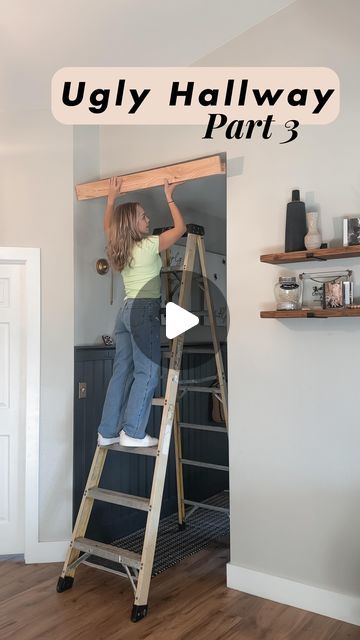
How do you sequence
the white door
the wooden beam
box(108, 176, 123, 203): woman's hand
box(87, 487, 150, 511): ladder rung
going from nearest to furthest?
box(87, 487, 150, 511): ladder rung < the wooden beam < box(108, 176, 123, 203): woman's hand < the white door

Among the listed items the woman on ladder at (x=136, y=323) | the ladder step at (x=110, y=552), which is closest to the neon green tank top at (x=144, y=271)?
the woman on ladder at (x=136, y=323)

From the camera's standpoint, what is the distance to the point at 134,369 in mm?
2926

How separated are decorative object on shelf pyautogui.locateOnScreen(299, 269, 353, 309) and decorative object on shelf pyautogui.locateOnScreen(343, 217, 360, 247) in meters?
0.15

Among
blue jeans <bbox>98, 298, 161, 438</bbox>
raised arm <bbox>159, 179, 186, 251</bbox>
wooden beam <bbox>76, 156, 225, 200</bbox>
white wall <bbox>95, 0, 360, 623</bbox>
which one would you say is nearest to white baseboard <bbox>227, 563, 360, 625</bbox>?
white wall <bbox>95, 0, 360, 623</bbox>

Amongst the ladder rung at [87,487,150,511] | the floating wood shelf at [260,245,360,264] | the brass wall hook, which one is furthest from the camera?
the brass wall hook

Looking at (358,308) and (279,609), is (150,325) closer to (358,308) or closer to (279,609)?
(358,308)

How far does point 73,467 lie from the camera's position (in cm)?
329

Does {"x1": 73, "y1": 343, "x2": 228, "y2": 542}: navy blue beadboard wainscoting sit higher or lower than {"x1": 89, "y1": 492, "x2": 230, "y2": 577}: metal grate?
higher

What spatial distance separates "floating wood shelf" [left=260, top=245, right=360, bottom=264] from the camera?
2379mm

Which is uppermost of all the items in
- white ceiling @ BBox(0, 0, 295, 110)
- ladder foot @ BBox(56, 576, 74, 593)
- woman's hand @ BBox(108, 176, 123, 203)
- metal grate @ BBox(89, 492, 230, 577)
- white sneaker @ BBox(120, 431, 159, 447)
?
white ceiling @ BBox(0, 0, 295, 110)

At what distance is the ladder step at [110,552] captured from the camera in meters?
2.59

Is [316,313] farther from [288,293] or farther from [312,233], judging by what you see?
[312,233]

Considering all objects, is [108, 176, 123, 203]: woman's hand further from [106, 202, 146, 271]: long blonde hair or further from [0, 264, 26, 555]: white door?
[0, 264, 26, 555]: white door

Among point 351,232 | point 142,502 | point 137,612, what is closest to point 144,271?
point 351,232
